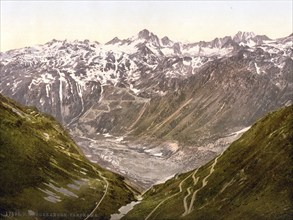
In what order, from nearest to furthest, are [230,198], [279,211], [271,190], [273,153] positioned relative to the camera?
[279,211] < [271,190] < [230,198] < [273,153]

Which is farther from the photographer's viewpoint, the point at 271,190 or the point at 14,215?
the point at 14,215

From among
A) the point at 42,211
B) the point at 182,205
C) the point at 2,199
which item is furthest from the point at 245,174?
the point at 2,199

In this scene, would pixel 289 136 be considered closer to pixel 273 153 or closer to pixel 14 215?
pixel 273 153

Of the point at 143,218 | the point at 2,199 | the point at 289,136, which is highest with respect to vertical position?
the point at 289,136

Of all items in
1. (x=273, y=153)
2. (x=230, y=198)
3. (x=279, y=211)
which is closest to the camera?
(x=279, y=211)

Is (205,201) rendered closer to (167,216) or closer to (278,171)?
(167,216)

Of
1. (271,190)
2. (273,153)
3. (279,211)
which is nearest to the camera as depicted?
(279,211)

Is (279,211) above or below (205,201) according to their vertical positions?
above

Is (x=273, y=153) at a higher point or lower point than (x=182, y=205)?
higher

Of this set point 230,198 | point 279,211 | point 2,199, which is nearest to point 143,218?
point 230,198
